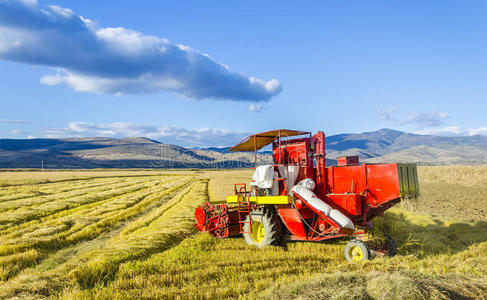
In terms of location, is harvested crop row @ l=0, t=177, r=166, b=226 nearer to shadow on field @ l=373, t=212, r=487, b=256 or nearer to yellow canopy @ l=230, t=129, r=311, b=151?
yellow canopy @ l=230, t=129, r=311, b=151

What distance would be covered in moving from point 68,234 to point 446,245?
11541 millimetres

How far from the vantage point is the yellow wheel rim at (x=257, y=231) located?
9586mm

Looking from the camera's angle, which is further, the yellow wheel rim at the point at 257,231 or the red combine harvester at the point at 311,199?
the yellow wheel rim at the point at 257,231

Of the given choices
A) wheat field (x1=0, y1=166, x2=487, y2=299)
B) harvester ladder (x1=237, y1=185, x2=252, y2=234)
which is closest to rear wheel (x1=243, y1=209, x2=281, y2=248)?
harvester ladder (x1=237, y1=185, x2=252, y2=234)

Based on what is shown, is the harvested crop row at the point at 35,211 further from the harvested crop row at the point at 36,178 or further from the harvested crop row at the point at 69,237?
the harvested crop row at the point at 36,178

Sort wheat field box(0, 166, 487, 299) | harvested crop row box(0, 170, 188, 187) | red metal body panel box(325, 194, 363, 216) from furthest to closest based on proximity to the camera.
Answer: harvested crop row box(0, 170, 188, 187)
red metal body panel box(325, 194, 363, 216)
wheat field box(0, 166, 487, 299)

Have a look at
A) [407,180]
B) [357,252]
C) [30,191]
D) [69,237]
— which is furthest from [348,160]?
[30,191]

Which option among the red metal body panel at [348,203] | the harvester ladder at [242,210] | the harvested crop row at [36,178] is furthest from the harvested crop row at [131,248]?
the harvested crop row at [36,178]

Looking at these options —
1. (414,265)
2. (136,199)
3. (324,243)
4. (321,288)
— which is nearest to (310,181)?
(324,243)

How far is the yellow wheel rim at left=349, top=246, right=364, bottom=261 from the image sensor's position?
23.9ft

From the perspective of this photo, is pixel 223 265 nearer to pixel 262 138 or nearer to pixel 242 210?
pixel 242 210

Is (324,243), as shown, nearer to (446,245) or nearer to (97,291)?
(446,245)

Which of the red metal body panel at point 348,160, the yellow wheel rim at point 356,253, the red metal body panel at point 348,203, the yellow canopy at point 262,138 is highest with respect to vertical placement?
the yellow canopy at point 262,138

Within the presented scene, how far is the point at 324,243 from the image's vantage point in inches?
367
